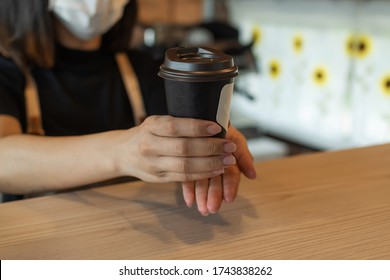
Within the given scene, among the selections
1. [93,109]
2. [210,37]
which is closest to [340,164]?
[93,109]

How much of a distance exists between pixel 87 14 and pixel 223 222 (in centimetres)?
59

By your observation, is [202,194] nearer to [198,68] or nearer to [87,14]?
[198,68]

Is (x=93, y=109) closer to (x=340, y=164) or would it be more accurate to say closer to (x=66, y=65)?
(x=66, y=65)

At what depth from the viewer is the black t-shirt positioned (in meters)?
1.02

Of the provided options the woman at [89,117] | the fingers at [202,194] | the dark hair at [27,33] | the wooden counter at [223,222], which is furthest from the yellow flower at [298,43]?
the fingers at [202,194]

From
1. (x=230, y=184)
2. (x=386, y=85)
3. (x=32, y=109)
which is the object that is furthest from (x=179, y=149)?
(x=386, y=85)

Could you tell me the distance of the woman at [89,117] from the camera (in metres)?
0.53

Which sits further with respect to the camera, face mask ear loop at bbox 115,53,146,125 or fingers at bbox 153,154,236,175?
face mask ear loop at bbox 115,53,146,125

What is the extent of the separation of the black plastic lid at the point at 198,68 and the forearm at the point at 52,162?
0.18m

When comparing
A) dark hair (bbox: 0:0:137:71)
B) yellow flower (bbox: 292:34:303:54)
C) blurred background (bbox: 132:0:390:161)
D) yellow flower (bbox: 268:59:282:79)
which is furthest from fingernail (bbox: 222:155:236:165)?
yellow flower (bbox: 268:59:282:79)

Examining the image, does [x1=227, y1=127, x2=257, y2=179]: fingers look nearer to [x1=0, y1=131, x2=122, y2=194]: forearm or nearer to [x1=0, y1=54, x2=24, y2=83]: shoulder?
[x1=0, y1=131, x2=122, y2=194]: forearm

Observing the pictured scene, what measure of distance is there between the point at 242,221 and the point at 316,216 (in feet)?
0.32

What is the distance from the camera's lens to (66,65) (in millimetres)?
1076
